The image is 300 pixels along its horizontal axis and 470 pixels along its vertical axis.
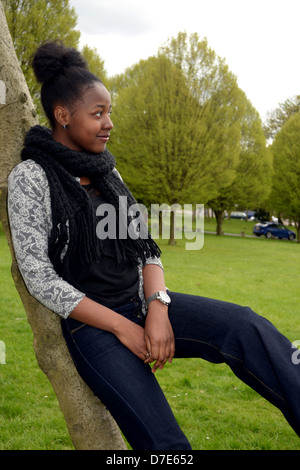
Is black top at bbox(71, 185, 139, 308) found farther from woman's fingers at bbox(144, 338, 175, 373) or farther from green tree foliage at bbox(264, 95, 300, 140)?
green tree foliage at bbox(264, 95, 300, 140)

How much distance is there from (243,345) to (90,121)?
1323 millimetres

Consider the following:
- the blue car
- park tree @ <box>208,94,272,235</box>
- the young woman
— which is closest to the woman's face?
the young woman

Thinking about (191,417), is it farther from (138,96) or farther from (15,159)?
(138,96)

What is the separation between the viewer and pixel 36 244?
205 centimetres

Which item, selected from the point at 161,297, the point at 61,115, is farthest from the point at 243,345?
the point at 61,115

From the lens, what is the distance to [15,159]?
2.37 metres

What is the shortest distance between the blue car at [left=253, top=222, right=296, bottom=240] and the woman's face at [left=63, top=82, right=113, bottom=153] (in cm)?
3984

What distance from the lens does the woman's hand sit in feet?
6.94

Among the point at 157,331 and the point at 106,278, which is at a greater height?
the point at 106,278

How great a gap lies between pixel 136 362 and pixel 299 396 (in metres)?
0.72

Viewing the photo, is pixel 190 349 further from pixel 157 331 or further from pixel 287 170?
pixel 287 170

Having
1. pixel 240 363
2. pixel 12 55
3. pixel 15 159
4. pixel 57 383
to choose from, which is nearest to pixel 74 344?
pixel 57 383

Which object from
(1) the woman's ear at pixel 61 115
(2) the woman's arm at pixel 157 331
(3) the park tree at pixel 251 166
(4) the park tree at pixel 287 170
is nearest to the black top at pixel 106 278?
(2) the woman's arm at pixel 157 331

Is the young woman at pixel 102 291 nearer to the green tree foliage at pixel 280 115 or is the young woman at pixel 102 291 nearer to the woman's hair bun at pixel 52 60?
the woman's hair bun at pixel 52 60
